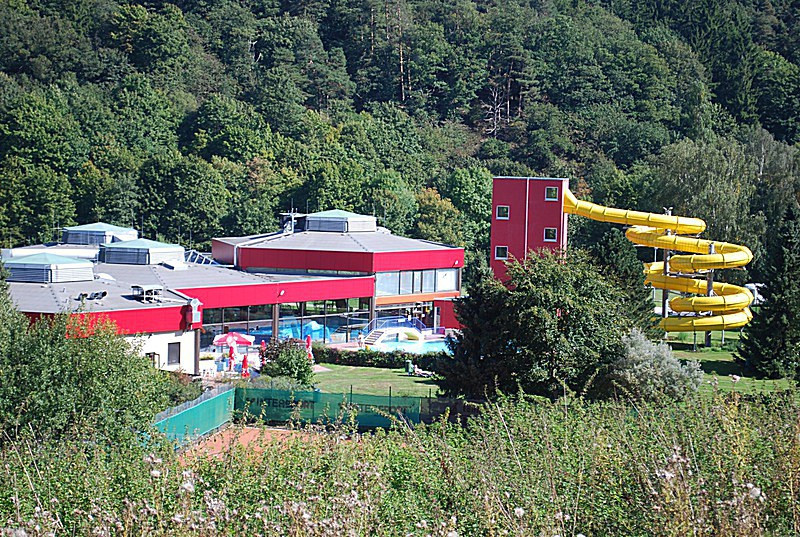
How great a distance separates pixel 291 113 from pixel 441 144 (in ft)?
41.3

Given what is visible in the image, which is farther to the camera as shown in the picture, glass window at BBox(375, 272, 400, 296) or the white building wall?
glass window at BBox(375, 272, 400, 296)

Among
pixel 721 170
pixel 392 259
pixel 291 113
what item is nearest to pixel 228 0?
pixel 291 113

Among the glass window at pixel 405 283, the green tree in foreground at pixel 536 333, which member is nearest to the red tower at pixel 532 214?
the glass window at pixel 405 283

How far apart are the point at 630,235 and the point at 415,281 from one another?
930 centimetres

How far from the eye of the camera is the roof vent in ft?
113

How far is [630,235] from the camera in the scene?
43.3 m

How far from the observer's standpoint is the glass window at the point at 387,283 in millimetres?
45031

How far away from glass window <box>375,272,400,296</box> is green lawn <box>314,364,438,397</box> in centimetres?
712

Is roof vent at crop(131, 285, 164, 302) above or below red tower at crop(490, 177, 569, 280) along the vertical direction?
below

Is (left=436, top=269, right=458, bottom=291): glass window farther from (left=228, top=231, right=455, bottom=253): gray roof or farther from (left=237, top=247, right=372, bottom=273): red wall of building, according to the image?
(left=237, top=247, right=372, bottom=273): red wall of building

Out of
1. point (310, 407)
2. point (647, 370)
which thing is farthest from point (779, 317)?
point (310, 407)

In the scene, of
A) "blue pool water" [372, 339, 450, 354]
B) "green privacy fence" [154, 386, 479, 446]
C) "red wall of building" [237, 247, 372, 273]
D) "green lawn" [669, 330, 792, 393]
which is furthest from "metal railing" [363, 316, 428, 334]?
"green privacy fence" [154, 386, 479, 446]

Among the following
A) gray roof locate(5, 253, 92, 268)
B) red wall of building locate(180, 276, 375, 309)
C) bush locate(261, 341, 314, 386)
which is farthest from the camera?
red wall of building locate(180, 276, 375, 309)

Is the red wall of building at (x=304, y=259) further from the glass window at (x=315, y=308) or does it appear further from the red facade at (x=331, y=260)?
the glass window at (x=315, y=308)
